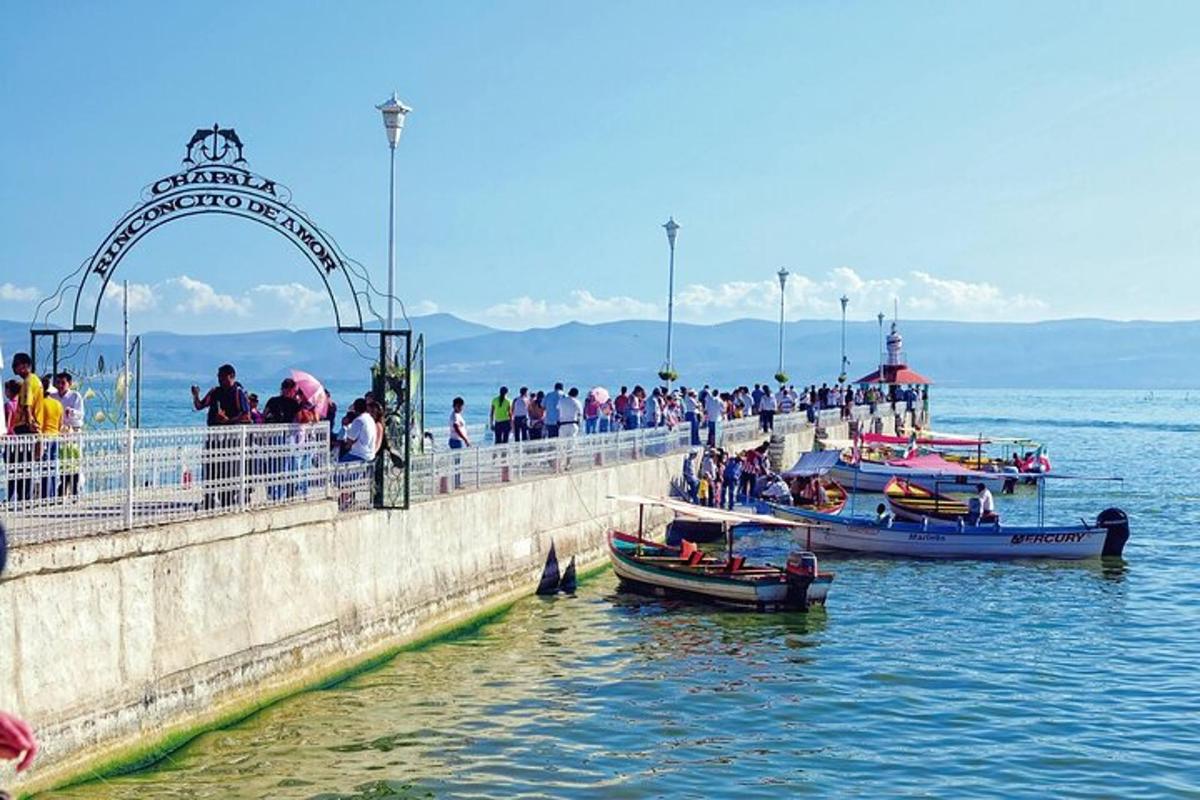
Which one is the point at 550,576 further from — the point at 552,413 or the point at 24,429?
the point at 24,429

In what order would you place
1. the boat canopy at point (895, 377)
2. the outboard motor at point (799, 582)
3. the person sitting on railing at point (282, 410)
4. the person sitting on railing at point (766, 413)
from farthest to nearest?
the boat canopy at point (895, 377), the person sitting on railing at point (766, 413), the outboard motor at point (799, 582), the person sitting on railing at point (282, 410)

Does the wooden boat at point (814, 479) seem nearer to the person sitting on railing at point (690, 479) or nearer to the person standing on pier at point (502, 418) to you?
the person sitting on railing at point (690, 479)

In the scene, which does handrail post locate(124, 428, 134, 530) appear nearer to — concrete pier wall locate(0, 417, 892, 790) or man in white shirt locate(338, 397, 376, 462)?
concrete pier wall locate(0, 417, 892, 790)

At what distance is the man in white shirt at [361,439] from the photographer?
1942 centimetres

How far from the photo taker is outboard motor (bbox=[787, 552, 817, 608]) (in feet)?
79.9

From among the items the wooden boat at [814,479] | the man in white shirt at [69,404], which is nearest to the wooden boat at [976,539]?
the wooden boat at [814,479]

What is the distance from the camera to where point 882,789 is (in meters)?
14.8

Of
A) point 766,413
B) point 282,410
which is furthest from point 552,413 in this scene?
point 766,413

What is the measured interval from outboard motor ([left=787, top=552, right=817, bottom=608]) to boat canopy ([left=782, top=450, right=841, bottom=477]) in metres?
13.7

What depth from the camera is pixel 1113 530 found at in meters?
32.5

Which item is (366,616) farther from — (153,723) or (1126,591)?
(1126,591)

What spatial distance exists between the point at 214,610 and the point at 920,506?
2559 cm

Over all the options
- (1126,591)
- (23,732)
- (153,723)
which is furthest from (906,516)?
(23,732)

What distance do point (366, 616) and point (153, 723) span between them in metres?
4.81
